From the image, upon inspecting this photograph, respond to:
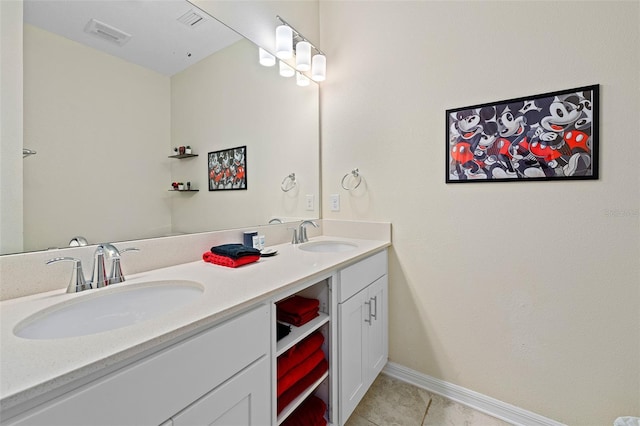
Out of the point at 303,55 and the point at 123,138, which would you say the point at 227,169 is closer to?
the point at 123,138

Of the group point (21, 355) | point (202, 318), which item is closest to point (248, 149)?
point (202, 318)

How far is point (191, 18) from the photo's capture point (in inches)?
51.2

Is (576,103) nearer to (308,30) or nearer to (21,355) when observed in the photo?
(308,30)

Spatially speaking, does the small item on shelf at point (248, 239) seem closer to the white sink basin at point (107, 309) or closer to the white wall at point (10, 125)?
the white sink basin at point (107, 309)

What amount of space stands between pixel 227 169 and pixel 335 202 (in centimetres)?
82

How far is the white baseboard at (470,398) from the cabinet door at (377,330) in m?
0.13

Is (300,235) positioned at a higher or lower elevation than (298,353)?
higher

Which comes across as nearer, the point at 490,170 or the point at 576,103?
the point at 576,103

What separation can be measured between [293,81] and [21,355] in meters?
1.87

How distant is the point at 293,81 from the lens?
6.30 ft

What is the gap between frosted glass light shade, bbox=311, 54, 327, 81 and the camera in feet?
6.32

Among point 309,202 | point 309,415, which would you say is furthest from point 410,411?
point 309,202

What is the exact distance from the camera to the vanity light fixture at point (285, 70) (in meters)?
1.83

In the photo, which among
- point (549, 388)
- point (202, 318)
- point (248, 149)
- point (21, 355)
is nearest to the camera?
point (21, 355)
